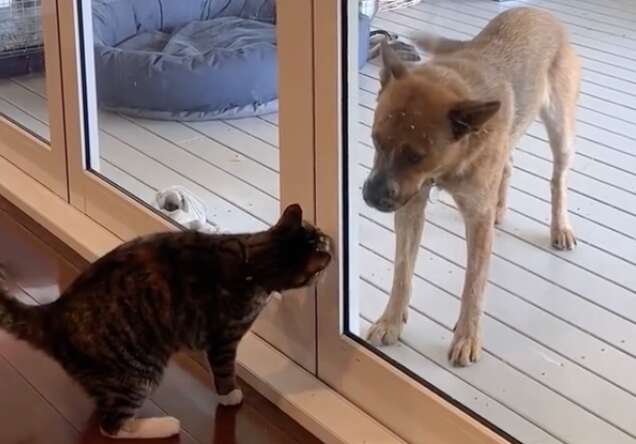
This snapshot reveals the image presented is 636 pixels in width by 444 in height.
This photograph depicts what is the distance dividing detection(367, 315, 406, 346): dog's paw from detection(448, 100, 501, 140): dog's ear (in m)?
0.45

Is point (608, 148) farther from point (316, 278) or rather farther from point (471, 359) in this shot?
point (316, 278)

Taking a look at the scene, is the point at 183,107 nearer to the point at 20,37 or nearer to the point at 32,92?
the point at 32,92

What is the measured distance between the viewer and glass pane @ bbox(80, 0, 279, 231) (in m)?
2.75

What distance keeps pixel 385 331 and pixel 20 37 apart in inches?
66.8

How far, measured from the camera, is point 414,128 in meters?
2.12

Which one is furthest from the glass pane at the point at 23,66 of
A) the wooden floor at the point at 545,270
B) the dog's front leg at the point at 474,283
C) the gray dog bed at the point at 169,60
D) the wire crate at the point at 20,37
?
the dog's front leg at the point at 474,283

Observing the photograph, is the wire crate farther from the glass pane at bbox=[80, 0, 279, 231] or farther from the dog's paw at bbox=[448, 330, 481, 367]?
the dog's paw at bbox=[448, 330, 481, 367]

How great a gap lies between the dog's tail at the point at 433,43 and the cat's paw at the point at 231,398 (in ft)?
2.69

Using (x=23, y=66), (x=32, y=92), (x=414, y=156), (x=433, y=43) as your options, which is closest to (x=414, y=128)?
(x=414, y=156)

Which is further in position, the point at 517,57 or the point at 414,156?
the point at 517,57

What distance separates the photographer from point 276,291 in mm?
2270

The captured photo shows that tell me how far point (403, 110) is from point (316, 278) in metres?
0.38

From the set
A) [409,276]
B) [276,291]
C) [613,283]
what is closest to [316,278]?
[276,291]

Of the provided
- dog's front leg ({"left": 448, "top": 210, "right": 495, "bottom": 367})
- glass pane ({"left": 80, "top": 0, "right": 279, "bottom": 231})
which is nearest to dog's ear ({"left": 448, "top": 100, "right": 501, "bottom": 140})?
dog's front leg ({"left": 448, "top": 210, "right": 495, "bottom": 367})
